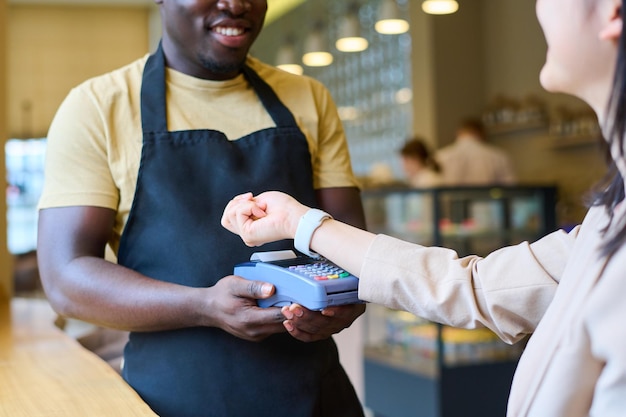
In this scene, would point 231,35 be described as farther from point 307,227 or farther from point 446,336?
point 446,336

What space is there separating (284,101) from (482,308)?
0.73 metres

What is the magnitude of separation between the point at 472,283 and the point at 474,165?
6431 mm

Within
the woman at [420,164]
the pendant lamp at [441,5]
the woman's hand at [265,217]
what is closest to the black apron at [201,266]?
the woman's hand at [265,217]

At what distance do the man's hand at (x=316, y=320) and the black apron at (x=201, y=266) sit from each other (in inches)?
7.7

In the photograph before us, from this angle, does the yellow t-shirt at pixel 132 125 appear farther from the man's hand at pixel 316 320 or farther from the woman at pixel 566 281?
the woman at pixel 566 281

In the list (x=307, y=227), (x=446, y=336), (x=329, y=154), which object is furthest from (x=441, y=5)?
(x=307, y=227)

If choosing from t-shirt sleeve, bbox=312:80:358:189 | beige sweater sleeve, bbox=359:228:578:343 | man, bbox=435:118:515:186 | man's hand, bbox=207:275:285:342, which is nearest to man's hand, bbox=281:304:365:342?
man's hand, bbox=207:275:285:342

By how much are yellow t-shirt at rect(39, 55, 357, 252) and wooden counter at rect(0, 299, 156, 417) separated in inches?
10.3

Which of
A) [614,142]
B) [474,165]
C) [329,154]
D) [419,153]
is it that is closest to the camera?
[614,142]

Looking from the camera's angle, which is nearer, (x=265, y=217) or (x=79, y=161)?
(x=265, y=217)

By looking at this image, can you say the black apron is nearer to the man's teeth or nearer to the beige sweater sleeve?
the man's teeth

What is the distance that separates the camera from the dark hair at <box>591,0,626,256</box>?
81cm

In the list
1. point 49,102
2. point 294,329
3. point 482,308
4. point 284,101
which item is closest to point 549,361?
point 482,308

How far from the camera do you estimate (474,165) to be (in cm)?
743
